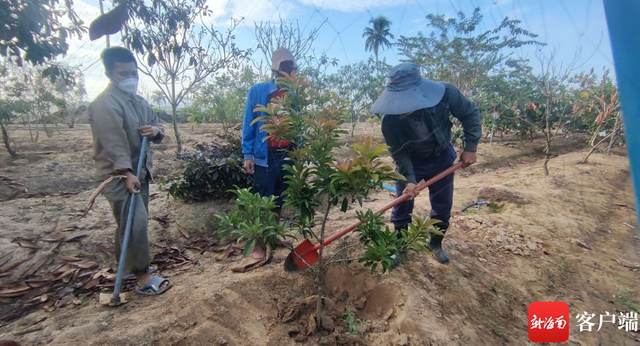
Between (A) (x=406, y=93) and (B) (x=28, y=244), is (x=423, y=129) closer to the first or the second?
(A) (x=406, y=93)

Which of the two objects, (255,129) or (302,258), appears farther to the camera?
(255,129)

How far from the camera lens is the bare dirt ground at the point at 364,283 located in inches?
77.4

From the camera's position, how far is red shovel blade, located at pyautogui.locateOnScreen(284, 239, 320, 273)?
86.0 inches

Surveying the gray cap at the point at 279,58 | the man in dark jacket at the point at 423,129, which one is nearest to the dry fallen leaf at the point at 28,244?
the gray cap at the point at 279,58

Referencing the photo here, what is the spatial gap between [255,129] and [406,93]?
52.7 inches

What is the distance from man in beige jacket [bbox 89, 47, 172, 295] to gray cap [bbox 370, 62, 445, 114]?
1.72m

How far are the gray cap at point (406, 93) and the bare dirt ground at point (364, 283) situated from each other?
3.47ft

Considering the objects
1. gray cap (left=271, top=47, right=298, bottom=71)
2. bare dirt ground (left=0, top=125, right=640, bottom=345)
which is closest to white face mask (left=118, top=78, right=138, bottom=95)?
gray cap (left=271, top=47, right=298, bottom=71)

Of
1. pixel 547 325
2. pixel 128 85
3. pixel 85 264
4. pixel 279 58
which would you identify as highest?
pixel 279 58

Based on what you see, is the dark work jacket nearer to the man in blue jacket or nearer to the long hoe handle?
the man in blue jacket

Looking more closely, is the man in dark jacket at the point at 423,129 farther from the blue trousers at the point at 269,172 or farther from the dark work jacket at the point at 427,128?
the blue trousers at the point at 269,172

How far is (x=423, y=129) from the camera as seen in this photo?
2379mm

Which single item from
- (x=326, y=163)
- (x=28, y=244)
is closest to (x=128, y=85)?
(x=326, y=163)

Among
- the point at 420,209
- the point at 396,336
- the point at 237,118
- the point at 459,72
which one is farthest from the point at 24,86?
the point at 459,72
